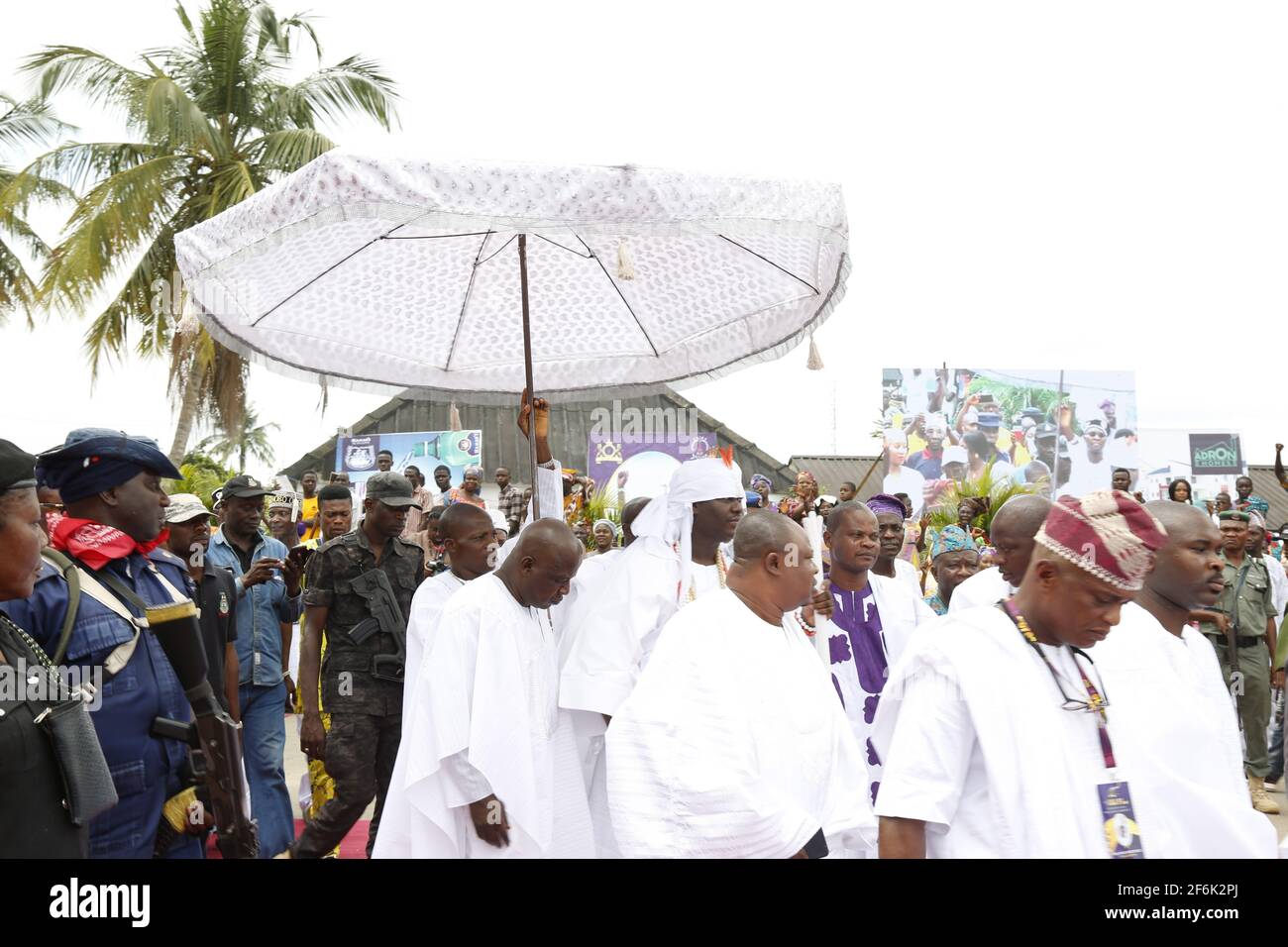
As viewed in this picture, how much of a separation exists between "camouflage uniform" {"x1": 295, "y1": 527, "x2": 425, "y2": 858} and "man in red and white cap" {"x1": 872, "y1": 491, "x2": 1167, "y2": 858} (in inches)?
137

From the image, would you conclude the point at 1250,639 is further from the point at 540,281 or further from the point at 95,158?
the point at 95,158

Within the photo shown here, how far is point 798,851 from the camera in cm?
318

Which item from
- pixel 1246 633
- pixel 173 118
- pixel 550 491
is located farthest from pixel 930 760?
pixel 173 118

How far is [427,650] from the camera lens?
4.28 metres

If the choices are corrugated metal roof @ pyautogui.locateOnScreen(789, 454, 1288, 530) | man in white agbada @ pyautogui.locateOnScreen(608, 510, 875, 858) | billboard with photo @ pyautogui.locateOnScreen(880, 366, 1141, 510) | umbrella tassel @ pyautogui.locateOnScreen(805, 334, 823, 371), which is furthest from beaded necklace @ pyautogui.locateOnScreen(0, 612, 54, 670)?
corrugated metal roof @ pyautogui.locateOnScreen(789, 454, 1288, 530)

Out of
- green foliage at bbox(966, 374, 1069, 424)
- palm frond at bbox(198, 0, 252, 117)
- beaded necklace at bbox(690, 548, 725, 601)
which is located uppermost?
palm frond at bbox(198, 0, 252, 117)

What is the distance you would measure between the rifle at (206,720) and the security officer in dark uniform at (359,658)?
6.65 feet

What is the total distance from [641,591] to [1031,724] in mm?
2261

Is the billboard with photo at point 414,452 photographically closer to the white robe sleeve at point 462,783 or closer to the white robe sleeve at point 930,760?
the white robe sleeve at point 462,783

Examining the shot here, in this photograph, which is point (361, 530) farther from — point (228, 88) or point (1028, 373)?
point (1028, 373)

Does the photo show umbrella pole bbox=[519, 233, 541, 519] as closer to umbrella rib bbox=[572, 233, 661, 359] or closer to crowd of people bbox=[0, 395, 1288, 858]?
crowd of people bbox=[0, 395, 1288, 858]

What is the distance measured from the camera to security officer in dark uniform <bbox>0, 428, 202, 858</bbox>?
119 inches

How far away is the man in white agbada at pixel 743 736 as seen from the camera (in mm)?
3076

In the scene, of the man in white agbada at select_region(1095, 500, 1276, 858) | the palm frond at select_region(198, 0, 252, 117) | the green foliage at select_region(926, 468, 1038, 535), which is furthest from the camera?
the palm frond at select_region(198, 0, 252, 117)
